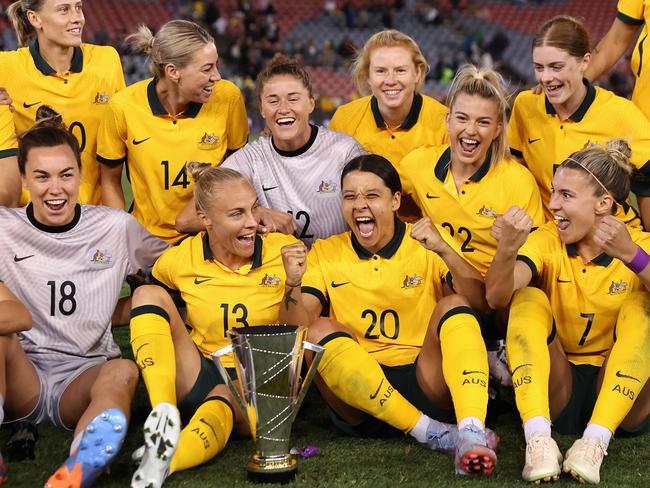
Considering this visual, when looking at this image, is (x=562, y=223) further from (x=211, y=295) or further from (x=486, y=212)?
(x=211, y=295)

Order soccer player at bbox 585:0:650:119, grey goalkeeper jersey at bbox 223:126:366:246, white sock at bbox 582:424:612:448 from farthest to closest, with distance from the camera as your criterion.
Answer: soccer player at bbox 585:0:650:119 → grey goalkeeper jersey at bbox 223:126:366:246 → white sock at bbox 582:424:612:448

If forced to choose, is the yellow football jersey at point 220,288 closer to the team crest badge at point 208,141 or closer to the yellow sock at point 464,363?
the yellow sock at point 464,363

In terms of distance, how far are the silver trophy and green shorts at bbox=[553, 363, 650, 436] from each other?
106 cm

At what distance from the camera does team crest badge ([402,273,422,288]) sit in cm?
369

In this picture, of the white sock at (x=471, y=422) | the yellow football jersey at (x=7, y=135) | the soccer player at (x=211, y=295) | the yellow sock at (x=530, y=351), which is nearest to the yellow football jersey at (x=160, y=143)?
the yellow football jersey at (x=7, y=135)

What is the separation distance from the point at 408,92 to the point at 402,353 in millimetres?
1344

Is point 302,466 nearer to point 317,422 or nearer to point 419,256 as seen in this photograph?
point 317,422

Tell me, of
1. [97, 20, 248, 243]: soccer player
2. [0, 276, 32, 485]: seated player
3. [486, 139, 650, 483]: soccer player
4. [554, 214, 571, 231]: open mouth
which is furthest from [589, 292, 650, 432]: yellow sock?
[97, 20, 248, 243]: soccer player

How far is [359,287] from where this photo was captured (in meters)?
3.69

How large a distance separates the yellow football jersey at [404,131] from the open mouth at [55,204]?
148 cm

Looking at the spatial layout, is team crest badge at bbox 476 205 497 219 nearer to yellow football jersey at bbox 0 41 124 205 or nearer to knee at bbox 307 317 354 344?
knee at bbox 307 317 354 344

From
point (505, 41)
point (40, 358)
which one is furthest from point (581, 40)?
point (505, 41)

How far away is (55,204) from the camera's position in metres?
3.61

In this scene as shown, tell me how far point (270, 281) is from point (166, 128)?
3.75 ft
